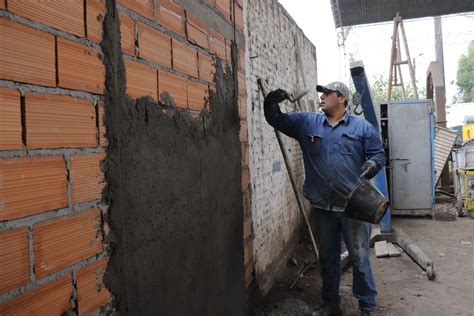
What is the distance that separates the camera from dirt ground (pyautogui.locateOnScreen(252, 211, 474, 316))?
11.3ft

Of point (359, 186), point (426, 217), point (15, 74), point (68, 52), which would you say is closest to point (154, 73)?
point (68, 52)

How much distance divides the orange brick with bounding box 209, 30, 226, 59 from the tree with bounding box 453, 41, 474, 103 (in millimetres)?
50130

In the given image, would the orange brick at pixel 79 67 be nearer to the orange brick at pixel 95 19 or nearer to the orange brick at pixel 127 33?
the orange brick at pixel 95 19

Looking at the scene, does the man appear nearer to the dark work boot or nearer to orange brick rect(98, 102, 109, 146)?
the dark work boot

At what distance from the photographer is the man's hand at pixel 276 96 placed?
9.72 ft

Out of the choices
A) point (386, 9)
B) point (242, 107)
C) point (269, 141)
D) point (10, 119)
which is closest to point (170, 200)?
point (10, 119)

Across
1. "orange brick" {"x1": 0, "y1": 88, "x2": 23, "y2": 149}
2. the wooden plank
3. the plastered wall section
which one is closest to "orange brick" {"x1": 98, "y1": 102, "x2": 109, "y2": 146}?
"orange brick" {"x1": 0, "y1": 88, "x2": 23, "y2": 149}

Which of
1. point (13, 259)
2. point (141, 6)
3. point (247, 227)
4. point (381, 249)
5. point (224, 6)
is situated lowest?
point (381, 249)

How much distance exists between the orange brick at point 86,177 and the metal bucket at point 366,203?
211cm

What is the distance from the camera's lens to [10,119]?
909mm

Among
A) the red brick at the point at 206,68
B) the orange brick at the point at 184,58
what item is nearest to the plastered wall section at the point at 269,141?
the red brick at the point at 206,68

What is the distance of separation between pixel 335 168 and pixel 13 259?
2.64m

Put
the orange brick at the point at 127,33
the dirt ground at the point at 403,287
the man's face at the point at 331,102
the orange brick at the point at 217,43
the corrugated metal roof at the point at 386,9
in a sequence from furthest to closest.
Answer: the corrugated metal roof at the point at 386,9
the dirt ground at the point at 403,287
the man's face at the point at 331,102
the orange brick at the point at 217,43
the orange brick at the point at 127,33

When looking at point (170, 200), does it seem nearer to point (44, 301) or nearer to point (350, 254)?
point (44, 301)
